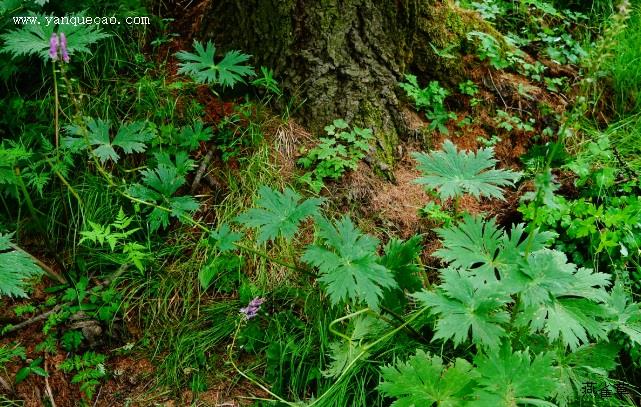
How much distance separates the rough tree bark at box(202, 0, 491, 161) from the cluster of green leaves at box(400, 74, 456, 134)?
0.08 m

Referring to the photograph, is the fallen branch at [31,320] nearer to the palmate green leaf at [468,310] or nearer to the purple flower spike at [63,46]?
the purple flower spike at [63,46]

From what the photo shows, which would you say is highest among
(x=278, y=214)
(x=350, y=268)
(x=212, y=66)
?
(x=212, y=66)

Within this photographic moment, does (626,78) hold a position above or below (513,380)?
above

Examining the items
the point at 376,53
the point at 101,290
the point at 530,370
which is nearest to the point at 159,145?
the point at 101,290

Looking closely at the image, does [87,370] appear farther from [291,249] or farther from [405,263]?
[405,263]

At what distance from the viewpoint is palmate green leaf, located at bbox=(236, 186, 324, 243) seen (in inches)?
75.0

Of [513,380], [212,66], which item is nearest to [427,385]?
[513,380]

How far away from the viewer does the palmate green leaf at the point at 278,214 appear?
6.25ft

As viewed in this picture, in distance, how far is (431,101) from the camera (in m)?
2.98

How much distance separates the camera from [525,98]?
3104 mm

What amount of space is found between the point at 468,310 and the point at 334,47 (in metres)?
1.58

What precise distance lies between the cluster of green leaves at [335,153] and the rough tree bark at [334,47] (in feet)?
0.23

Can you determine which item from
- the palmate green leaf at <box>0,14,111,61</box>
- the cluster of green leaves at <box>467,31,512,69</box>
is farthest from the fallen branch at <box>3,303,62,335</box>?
the cluster of green leaves at <box>467,31,512,69</box>

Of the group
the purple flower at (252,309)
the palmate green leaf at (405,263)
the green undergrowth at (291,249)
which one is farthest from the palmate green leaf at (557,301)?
the purple flower at (252,309)
